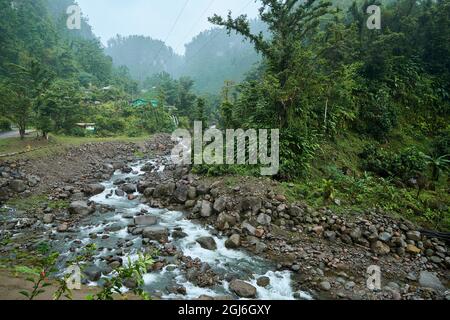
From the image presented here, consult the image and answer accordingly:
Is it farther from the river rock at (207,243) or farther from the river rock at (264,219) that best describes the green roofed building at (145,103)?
the river rock at (207,243)

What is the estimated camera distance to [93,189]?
12.7 metres

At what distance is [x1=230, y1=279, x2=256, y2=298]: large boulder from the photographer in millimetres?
6371

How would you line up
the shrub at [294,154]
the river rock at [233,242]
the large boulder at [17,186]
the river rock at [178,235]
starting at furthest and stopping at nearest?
the shrub at [294,154] < the large boulder at [17,186] < the river rock at [178,235] < the river rock at [233,242]

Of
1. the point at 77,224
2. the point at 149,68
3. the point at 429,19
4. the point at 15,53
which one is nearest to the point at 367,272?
the point at 77,224

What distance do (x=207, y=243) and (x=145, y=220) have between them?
284 cm

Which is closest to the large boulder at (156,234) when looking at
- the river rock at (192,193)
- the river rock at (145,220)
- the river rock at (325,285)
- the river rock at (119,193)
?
the river rock at (145,220)

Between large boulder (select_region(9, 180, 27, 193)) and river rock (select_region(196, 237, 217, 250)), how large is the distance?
846cm

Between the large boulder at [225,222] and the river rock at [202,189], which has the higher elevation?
the river rock at [202,189]

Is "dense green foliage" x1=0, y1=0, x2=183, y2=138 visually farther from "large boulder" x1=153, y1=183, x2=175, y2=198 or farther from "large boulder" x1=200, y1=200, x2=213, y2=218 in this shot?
"large boulder" x1=200, y1=200, x2=213, y2=218

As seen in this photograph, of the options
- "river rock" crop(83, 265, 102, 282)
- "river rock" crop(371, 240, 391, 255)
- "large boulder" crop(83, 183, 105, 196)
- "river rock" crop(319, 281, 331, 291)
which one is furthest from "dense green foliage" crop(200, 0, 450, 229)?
"river rock" crop(83, 265, 102, 282)

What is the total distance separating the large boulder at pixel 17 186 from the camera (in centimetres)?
1141

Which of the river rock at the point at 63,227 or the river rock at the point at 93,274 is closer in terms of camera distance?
the river rock at the point at 93,274

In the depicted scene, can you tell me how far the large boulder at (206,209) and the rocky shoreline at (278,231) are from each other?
39 millimetres

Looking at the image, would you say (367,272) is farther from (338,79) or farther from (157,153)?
(157,153)
